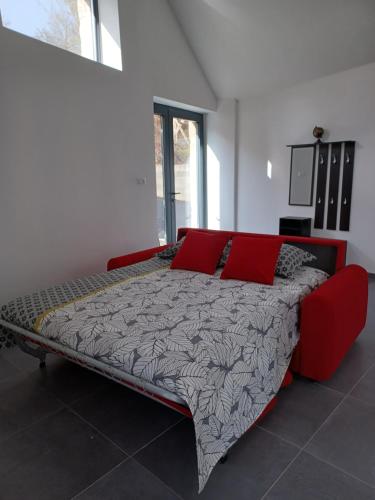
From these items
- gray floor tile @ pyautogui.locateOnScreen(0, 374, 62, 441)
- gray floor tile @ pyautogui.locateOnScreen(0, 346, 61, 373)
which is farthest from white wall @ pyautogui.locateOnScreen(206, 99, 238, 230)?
gray floor tile @ pyautogui.locateOnScreen(0, 374, 62, 441)

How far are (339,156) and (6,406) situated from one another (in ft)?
14.5

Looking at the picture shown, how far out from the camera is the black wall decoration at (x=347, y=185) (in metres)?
4.32

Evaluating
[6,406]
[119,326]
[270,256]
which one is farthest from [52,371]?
[270,256]

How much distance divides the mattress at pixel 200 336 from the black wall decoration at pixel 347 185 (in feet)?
7.27

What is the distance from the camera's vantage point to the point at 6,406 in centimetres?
205

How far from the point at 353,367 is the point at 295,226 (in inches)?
99.8

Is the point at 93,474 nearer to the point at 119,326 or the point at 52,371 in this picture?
the point at 119,326

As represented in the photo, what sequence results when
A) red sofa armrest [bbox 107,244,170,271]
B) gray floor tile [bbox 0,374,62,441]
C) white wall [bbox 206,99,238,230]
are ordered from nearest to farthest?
gray floor tile [bbox 0,374,62,441]
red sofa armrest [bbox 107,244,170,271]
white wall [bbox 206,99,238,230]

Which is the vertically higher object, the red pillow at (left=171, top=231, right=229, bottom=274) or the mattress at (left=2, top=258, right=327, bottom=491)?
the red pillow at (left=171, top=231, right=229, bottom=274)

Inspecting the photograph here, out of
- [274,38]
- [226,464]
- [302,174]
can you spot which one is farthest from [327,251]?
[274,38]

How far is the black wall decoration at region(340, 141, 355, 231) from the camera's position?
432 centimetres

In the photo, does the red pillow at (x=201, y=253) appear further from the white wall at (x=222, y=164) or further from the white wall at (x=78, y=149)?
the white wall at (x=222, y=164)

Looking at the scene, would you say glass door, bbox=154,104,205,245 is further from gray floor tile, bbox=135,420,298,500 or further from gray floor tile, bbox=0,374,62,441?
gray floor tile, bbox=135,420,298,500

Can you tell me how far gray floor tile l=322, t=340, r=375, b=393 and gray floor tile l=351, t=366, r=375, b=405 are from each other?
32 mm
